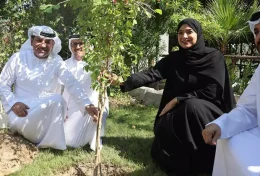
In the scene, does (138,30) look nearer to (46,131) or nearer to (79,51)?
(79,51)

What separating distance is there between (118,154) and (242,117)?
1.79 meters

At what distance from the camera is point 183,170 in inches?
139

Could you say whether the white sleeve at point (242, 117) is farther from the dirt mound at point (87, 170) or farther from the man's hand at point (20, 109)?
the man's hand at point (20, 109)

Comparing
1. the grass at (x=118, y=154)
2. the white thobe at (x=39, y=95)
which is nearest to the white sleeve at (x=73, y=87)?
the white thobe at (x=39, y=95)

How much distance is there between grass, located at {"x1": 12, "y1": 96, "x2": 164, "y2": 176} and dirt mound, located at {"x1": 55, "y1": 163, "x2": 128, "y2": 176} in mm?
47

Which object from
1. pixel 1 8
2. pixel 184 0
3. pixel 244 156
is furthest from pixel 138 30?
pixel 244 156

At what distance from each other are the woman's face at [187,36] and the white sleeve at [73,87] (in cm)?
123

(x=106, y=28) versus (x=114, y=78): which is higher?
(x=106, y=28)

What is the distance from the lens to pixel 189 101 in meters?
3.55

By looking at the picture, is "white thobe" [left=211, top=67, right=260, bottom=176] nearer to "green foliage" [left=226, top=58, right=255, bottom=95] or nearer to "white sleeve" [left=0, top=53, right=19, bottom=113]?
"white sleeve" [left=0, top=53, right=19, bottom=113]

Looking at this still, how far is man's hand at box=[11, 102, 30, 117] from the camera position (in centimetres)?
399

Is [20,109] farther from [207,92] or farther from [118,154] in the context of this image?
[207,92]

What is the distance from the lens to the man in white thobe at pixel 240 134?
7.62 feet

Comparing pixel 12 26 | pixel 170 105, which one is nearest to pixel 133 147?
pixel 170 105
